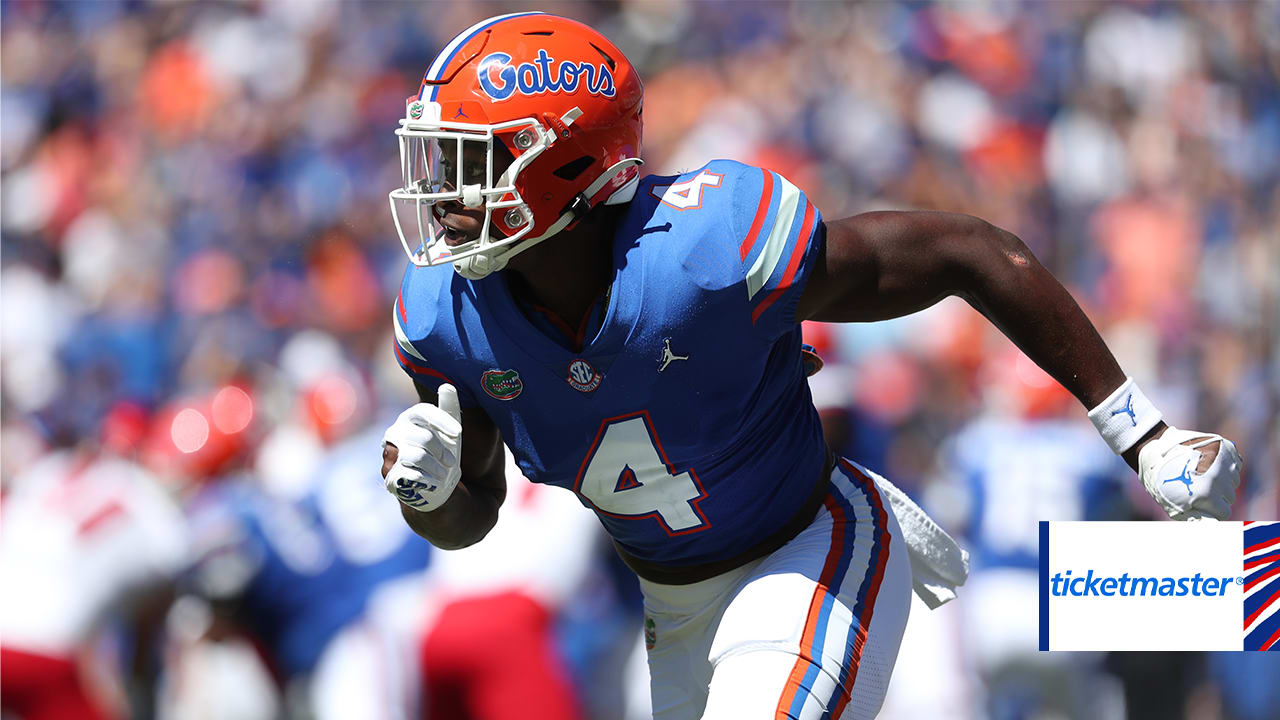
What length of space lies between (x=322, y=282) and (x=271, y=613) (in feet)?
10.9

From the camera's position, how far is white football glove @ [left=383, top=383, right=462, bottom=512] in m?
2.74

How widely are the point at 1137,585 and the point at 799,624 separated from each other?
0.60 m

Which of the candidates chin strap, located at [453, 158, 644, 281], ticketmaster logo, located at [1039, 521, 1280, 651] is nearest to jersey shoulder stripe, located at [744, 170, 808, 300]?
chin strap, located at [453, 158, 644, 281]

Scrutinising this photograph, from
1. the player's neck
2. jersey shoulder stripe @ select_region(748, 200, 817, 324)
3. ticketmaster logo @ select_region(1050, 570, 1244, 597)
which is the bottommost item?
ticketmaster logo @ select_region(1050, 570, 1244, 597)

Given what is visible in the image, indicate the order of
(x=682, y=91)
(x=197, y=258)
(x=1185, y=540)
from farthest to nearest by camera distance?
(x=682, y=91) → (x=197, y=258) → (x=1185, y=540)

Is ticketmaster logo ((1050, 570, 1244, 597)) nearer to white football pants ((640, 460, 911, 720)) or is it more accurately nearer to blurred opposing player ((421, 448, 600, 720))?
white football pants ((640, 460, 911, 720))

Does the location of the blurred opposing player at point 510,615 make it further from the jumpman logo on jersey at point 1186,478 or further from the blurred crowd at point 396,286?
the jumpman logo on jersey at point 1186,478

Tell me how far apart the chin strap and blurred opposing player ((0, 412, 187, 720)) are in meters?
2.78

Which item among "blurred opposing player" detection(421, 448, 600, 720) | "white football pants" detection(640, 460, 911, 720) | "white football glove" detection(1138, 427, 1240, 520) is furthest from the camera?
"blurred opposing player" detection(421, 448, 600, 720)

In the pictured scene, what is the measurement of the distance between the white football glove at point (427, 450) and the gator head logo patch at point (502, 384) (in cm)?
6

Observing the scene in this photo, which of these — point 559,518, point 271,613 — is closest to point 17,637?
point 271,613

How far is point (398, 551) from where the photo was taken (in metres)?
5.32

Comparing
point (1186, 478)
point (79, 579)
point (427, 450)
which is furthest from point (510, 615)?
point (1186, 478)

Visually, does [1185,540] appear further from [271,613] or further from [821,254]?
[271,613]
